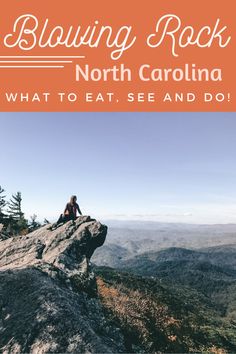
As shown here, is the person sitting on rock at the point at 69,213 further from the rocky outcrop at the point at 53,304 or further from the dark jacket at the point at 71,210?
the rocky outcrop at the point at 53,304

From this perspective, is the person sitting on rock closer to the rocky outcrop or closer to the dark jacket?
the dark jacket

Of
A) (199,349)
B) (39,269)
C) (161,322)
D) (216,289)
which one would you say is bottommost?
(216,289)

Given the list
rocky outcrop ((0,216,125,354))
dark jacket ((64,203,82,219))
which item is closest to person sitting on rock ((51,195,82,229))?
dark jacket ((64,203,82,219))

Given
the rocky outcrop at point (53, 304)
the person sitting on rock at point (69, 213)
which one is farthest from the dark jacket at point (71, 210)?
the rocky outcrop at point (53, 304)

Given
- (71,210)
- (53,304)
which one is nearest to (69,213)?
(71,210)

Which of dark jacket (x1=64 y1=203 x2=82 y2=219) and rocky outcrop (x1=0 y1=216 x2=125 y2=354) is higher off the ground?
dark jacket (x1=64 y1=203 x2=82 y2=219)

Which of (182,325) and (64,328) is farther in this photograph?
(182,325)

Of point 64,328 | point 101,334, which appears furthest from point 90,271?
point 64,328

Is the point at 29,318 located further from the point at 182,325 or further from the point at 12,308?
the point at 182,325

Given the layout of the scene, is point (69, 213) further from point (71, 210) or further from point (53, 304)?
point (53, 304)
